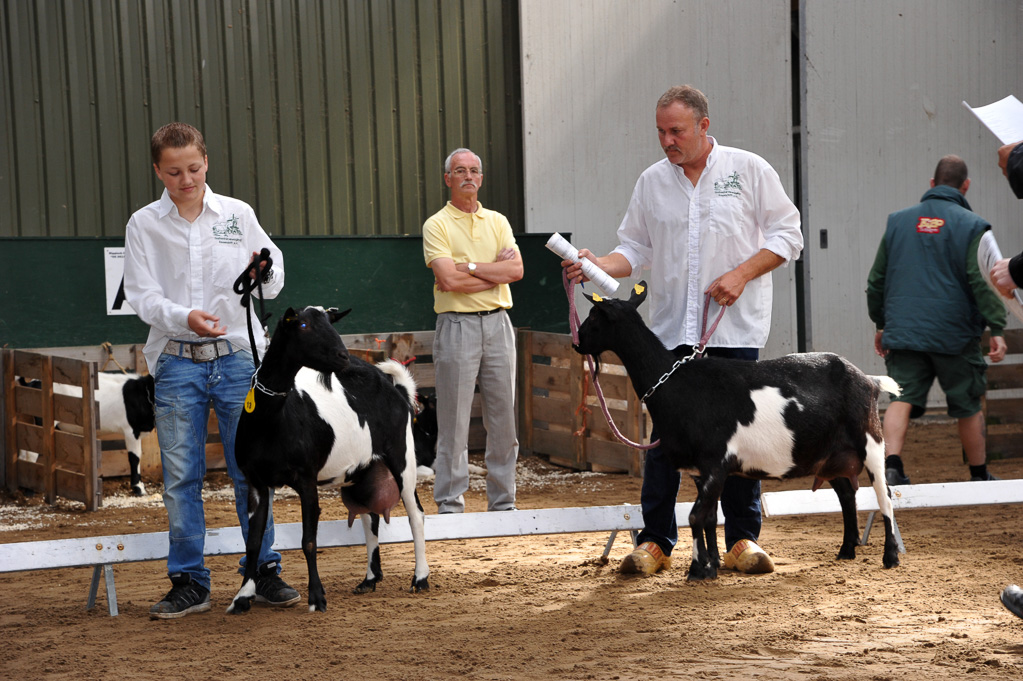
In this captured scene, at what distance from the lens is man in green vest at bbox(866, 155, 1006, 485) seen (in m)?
6.87

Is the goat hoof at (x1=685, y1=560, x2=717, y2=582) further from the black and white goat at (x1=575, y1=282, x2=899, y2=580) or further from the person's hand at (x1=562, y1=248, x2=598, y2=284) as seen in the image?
the person's hand at (x1=562, y1=248, x2=598, y2=284)

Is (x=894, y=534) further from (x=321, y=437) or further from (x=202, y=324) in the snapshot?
(x=202, y=324)

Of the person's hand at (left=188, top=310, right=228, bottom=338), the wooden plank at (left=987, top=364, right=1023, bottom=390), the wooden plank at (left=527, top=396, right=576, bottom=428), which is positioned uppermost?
the person's hand at (left=188, top=310, right=228, bottom=338)

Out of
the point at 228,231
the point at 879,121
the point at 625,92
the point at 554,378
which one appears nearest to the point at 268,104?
the point at 625,92

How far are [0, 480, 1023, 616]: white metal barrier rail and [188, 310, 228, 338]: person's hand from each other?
1.01 metres

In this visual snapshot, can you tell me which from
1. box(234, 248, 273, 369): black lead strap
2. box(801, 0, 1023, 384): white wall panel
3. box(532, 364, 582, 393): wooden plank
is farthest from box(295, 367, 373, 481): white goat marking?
box(801, 0, 1023, 384): white wall panel

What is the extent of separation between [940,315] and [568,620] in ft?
12.6

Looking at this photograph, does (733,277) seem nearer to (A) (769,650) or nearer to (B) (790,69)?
(A) (769,650)

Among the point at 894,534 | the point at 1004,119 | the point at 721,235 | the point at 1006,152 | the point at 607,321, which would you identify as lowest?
the point at 894,534

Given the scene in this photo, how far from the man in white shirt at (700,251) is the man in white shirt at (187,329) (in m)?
1.46

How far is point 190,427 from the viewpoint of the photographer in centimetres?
448

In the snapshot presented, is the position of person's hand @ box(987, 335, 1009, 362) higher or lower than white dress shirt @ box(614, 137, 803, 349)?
lower

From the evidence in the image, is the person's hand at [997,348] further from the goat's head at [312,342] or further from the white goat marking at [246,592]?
the white goat marking at [246,592]

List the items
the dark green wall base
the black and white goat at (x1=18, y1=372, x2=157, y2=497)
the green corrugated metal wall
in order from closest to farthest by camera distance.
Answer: the black and white goat at (x1=18, y1=372, x2=157, y2=497) → the dark green wall base → the green corrugated metal wall
